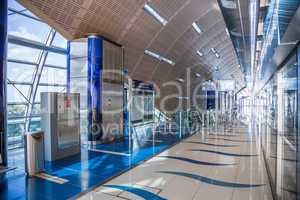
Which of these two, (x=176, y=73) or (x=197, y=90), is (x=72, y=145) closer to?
(x=176, y=73)

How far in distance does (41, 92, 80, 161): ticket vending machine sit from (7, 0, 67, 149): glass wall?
245 cm

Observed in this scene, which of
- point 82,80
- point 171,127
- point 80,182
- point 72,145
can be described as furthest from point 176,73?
point 80,182

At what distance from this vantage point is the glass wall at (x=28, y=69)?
7.91 m

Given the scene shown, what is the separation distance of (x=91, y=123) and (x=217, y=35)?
11.9m

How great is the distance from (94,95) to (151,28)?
5.84 m

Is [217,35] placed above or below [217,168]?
above

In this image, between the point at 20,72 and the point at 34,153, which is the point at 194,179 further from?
the point at 20,72

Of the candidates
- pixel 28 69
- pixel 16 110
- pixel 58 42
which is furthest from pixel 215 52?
pixel 16 110

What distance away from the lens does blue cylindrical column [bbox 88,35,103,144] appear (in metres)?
7.41

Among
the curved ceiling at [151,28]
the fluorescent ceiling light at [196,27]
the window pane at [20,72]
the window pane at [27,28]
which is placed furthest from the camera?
the fluorescent ceiling light at [196,27]

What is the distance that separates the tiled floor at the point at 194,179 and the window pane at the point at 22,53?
6291 millimetres

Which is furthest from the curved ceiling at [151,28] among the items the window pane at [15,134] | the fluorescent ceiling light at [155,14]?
the window pane at [15,134]

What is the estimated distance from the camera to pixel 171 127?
11.0m

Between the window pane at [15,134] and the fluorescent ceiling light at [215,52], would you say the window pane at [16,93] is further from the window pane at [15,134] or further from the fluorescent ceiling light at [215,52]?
the fluorescent ceiling light at [215,52]
